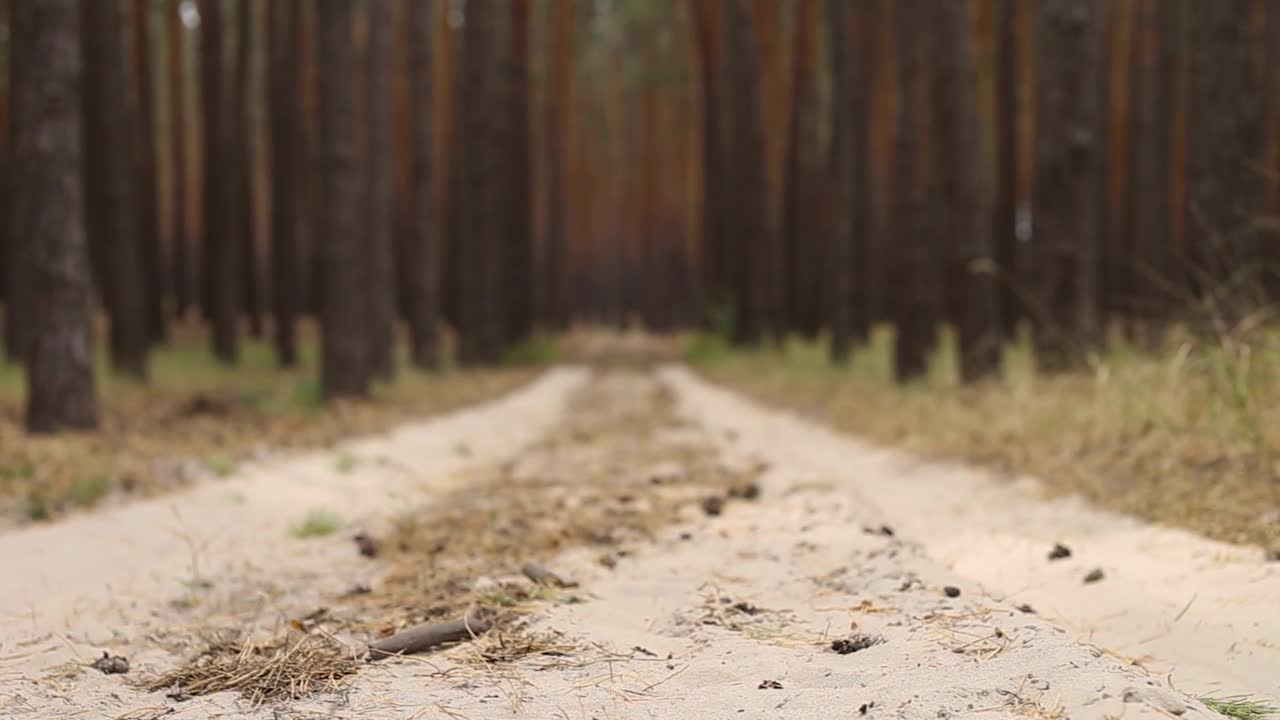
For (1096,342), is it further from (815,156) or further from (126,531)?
(815,156)

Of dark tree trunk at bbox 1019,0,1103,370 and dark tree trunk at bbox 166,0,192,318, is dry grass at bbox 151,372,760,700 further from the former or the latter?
dark tree trunk at bbox 166,0,192,318

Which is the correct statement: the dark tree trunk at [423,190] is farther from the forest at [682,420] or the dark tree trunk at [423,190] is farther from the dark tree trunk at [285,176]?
the dark tree trunk at [285,176]

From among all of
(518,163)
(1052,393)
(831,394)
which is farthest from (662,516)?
(518,163)

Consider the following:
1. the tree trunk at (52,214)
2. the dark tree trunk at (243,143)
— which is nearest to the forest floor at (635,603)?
the tree trunk at (52,214)

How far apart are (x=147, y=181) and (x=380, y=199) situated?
488 centimetres

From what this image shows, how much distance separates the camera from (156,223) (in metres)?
15.3

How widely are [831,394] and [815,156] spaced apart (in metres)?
7.41

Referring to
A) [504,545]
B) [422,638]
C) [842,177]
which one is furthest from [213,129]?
[422,638]

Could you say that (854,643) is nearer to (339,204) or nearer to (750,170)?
(339,204)

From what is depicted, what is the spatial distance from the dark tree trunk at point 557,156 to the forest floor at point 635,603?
2192 centimetres

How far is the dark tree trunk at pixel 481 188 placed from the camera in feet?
54.2

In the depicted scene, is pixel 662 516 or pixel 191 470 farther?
pixel 191 470

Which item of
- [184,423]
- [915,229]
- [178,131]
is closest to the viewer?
[184,423]

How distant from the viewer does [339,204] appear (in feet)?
33.9
